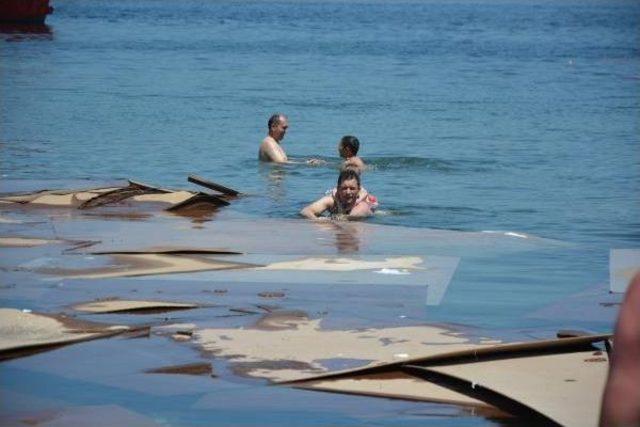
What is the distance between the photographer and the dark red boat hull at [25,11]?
84250 millimetres

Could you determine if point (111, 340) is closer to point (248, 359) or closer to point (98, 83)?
point (248, 359)

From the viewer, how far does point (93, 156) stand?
2675 centimetres

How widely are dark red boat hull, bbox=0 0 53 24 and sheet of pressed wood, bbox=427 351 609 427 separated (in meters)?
78.8

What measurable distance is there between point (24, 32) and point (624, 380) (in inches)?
3262

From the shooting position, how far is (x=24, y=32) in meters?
83.4

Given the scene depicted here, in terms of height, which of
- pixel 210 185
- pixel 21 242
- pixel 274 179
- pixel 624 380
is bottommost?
pixel 274 179

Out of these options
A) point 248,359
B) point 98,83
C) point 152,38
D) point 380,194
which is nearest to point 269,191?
point 380,194

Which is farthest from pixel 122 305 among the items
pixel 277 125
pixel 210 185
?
pixel 277 125

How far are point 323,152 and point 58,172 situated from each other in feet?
20.9

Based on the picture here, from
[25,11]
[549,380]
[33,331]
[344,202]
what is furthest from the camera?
[25,11]

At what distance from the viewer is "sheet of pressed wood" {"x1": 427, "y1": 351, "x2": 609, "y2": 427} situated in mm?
7148

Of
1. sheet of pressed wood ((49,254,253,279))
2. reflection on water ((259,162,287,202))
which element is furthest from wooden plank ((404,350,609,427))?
reflection on water ((259,162,287,202))

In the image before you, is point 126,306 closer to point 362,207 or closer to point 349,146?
point 362,207

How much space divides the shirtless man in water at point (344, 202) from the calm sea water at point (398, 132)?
1043 millimetres
